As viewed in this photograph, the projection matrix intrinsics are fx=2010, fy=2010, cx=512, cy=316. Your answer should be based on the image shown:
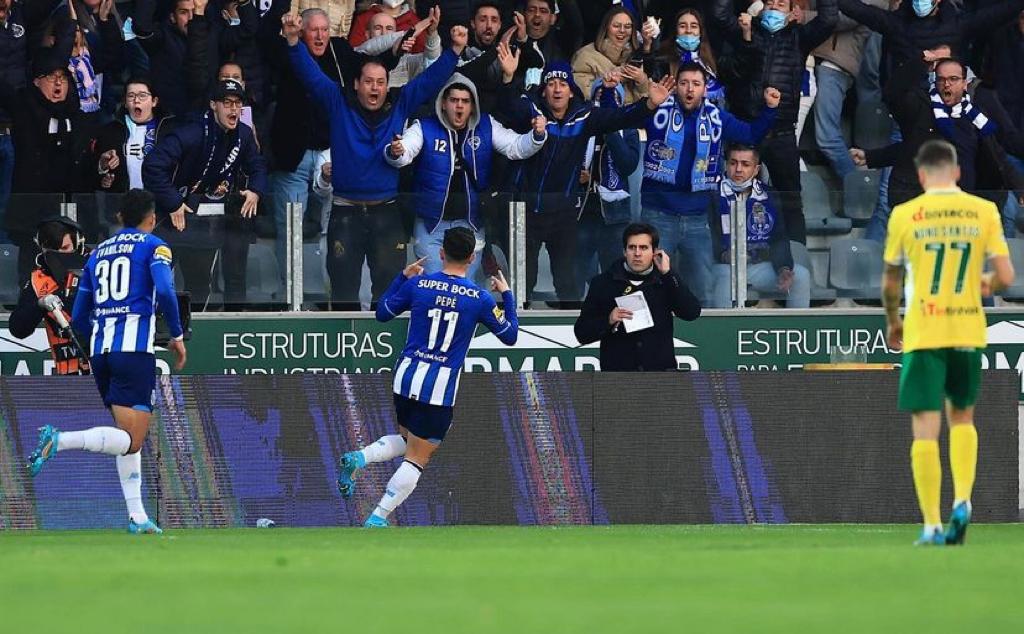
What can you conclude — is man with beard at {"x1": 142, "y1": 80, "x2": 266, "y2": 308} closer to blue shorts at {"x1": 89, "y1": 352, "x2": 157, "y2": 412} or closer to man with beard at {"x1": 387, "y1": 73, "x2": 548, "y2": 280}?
man with beard at {"x1": 387, "y1": 73, "x2": 548, "y2": 280}

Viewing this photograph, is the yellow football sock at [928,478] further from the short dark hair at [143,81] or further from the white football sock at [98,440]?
the short dark hair at [143,81]

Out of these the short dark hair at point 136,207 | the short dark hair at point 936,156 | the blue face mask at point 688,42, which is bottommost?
the short dark hair at point 136,207

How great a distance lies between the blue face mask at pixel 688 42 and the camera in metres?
18.0

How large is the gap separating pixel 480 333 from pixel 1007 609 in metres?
10.3

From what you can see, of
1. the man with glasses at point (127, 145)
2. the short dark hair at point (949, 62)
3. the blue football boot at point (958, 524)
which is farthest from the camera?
the short dark hair at point (949, 62)

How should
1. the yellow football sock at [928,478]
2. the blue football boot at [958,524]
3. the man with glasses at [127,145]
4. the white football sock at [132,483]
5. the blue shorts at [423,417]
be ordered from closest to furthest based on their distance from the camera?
the blue football boot at [958,524]
the yellow football sock at [928,478]
the white football sock at [132,483]
the blue shorts at [423,417]
the man with glasses at [127,145]

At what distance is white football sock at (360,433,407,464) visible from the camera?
13.1m

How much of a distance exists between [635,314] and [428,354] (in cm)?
234

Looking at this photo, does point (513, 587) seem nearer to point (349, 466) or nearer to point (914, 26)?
point (349, 466)

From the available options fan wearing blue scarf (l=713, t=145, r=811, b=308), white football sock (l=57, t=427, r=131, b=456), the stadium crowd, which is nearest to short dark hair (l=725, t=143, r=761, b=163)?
the stadium crowd

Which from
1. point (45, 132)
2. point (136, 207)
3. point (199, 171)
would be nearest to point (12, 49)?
point (45, 132)

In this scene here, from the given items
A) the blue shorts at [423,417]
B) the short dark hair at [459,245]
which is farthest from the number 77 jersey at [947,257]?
the blue shorts at [423,417]

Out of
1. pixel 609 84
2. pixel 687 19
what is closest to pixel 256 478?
pixel 609 84

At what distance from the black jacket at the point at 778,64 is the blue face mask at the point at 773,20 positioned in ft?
0.13
